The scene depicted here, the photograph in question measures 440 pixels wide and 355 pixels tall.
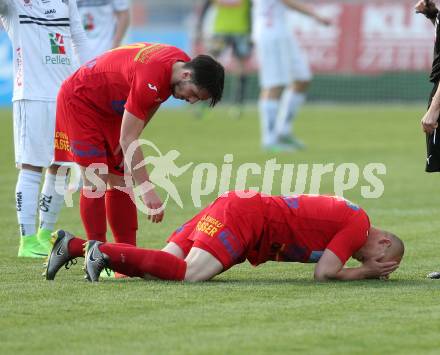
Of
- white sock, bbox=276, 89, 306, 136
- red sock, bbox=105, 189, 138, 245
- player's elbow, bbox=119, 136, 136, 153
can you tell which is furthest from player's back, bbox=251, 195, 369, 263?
white sock, bbox=276, 89, 306, 136

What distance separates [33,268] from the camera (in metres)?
7.00

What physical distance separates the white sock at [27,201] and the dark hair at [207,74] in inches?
79.9

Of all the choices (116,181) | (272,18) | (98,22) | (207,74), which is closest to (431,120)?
(207,74)

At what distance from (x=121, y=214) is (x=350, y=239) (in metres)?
1.49

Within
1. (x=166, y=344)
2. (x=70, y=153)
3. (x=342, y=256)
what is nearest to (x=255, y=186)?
(x=70, y=153)

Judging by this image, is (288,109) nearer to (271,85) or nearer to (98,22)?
(271,85)

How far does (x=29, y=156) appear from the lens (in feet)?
Answer: 25.2

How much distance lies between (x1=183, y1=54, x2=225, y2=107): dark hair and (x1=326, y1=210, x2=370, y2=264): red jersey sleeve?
3.33 feet

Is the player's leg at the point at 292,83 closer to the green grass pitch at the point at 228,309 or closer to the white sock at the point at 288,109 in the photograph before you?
the white sock at the point at 288,109

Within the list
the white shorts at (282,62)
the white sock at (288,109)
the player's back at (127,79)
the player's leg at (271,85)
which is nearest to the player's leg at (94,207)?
the player's back at (127,79)

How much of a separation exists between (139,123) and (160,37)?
1939 centimetres

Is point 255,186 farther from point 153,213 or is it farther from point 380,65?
point 380,65

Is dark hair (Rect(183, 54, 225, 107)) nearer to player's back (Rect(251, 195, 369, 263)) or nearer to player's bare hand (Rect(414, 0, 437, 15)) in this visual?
player's back (Rect(251, 195, 369, 263))

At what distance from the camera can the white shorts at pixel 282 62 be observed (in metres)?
15.8
